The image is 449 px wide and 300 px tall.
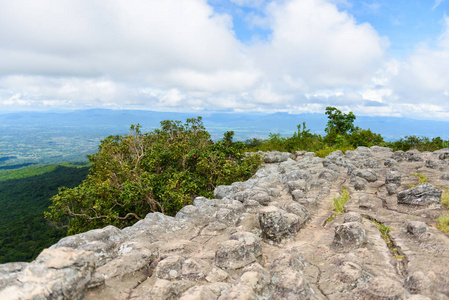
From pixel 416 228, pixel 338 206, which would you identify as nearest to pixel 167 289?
pixel 416 228

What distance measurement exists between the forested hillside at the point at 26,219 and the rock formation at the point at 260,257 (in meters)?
25.2

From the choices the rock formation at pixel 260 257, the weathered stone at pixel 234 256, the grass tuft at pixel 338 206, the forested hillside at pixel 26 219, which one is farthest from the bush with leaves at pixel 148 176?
the forested hillside at pixel 26 219

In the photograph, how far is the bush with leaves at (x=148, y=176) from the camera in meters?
11.3

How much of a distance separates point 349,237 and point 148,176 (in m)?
9.61

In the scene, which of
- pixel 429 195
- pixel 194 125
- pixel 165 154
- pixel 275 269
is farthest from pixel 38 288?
pixel 194 125

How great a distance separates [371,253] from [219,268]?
2.88 meters

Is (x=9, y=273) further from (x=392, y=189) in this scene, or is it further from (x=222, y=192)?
(x=392, y=189)

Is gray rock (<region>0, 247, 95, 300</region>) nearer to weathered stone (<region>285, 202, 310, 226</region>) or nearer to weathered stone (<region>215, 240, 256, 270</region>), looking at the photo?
weathered stone (<region>215, 240, 256, 270</region>)

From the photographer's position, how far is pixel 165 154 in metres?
14.5

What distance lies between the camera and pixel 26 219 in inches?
1823

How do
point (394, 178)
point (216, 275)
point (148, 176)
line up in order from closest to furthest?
1. point (216, 275)
2. point (394, 178)
3. point (148, 176)

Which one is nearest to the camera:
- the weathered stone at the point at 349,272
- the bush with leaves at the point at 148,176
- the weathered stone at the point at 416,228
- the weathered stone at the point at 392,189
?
the weathered stone at the point at 349,272

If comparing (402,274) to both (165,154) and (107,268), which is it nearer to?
(107,268)

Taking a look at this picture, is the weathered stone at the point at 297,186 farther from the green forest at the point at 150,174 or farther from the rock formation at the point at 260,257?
the green forest at the point at 150,174
